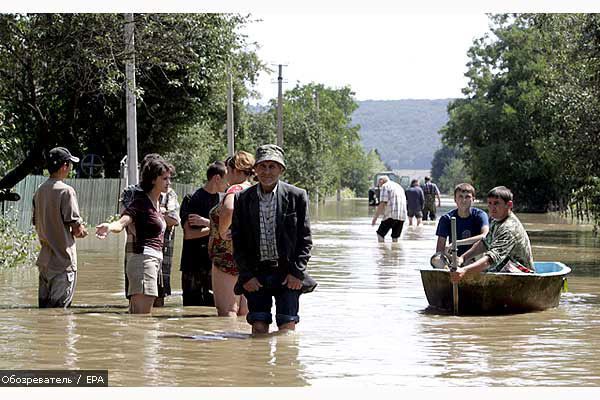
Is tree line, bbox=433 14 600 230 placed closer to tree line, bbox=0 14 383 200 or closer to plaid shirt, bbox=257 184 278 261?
tree line, bbox=0 14 383 200

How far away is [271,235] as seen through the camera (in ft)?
36.2

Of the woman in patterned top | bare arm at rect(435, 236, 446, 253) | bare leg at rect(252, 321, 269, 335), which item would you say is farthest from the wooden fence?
bare leg at rect(252, 321, 269, 335)

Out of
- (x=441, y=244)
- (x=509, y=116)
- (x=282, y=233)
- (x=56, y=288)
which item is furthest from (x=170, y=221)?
(x=509, y=116)

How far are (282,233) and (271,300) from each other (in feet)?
2.36

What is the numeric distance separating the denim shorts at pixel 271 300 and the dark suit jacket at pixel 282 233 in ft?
0.44

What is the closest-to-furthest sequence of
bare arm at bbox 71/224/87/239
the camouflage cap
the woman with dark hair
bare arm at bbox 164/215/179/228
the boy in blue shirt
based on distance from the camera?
the camouflage cap < the woman with dark hair < bare arm at bbox 71/224/87/239 < bare arm at bbox 164/215/179/228 < the boy in blue shirt

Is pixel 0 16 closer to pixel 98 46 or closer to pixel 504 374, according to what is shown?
pixel 98 46

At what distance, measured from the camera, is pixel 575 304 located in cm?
1633

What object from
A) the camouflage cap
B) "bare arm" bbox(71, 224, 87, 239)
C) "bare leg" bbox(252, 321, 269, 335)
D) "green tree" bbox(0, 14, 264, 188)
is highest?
"green tree" bbox(0, 14, 264, 188)

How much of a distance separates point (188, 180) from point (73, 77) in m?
40.5

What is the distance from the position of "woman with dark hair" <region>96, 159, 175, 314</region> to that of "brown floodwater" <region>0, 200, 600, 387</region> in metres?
0.46

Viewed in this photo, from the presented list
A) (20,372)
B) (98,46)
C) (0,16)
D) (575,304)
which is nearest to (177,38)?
(98,46)

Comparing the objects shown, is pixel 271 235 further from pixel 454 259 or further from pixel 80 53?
pixel 80 53

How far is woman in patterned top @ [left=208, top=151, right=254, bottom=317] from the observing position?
497 inches
